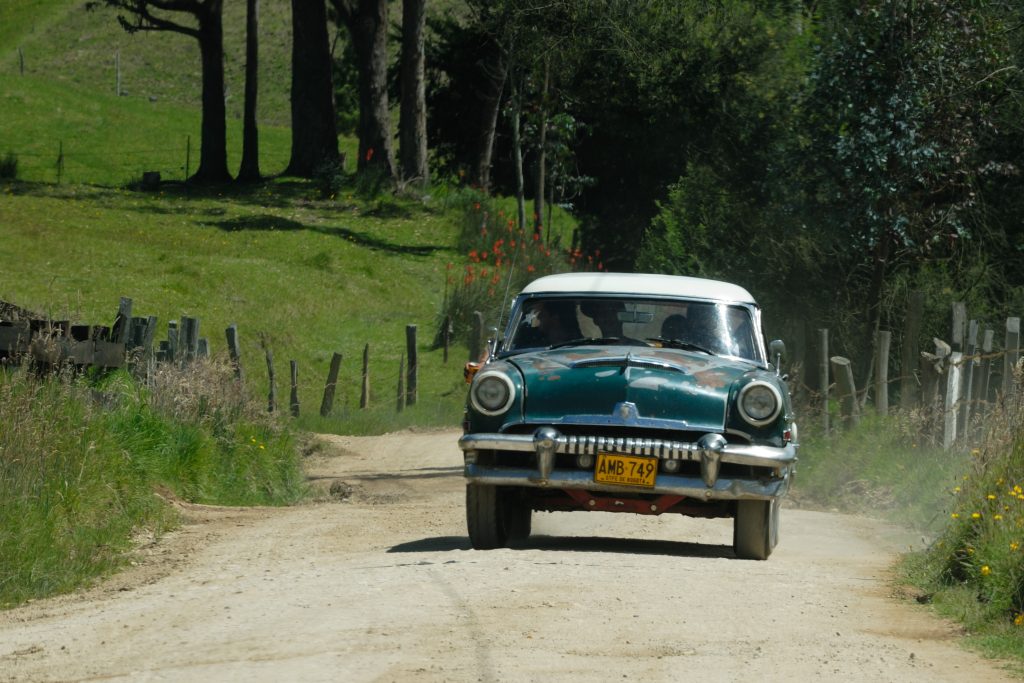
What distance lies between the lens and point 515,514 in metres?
11.1

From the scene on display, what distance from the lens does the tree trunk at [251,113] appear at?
1751 inches

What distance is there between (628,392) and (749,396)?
732 mm

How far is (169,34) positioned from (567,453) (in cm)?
9806

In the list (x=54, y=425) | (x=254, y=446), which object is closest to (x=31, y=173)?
(x=254, y=446)

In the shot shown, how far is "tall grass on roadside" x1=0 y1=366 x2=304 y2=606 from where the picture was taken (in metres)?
10.1

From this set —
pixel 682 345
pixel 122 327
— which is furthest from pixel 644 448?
pixel 122 327

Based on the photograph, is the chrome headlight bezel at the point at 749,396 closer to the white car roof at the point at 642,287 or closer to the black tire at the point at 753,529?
the black tire at the point at 753,529

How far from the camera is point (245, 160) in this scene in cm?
4469

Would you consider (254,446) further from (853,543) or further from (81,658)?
(81,658)

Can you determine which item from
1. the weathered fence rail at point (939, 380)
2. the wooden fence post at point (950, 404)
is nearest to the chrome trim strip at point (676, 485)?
the weathered fence rail at point (939, 380)

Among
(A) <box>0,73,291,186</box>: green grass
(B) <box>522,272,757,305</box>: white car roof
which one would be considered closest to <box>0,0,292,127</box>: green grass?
(A) <box>0,73,291,186</box>: green grass

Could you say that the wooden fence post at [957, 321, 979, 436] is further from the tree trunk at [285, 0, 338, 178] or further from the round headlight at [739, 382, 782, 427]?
the tree trunk at [285, 0, 338, 178]

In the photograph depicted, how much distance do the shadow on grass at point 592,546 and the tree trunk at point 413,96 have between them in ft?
99.7

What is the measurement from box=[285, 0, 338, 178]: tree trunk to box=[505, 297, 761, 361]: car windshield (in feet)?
108
